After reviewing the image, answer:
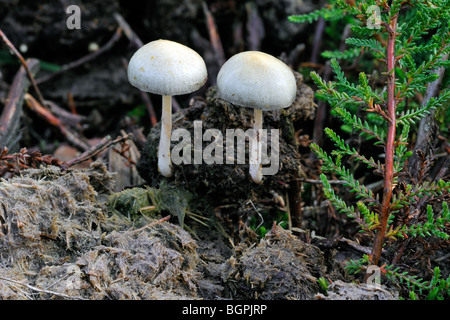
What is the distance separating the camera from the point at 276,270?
2281mm

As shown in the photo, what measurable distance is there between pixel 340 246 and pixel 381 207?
646mm

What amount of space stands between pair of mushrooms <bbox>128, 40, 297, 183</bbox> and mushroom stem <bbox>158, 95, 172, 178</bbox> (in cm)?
33

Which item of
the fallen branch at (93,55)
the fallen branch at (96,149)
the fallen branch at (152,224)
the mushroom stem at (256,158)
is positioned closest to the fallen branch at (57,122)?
the fallen branch at (93,55)

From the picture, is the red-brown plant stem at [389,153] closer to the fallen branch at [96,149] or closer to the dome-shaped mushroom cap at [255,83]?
the dome-shaped mushroom cap at [255,83]

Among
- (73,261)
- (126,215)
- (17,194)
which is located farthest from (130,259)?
(17,194)

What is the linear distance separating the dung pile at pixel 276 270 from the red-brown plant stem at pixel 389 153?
359 mm

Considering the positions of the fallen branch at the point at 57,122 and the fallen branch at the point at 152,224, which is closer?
the fallen branch at the point at 152,224

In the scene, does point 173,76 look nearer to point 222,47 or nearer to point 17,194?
point 17,194

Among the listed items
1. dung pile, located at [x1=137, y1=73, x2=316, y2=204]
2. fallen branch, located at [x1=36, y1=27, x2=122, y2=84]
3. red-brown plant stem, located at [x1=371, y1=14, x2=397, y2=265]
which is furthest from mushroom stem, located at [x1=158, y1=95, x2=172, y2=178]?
fallen branch, located at [x1=36, y1=27, x2=122, y2=84]

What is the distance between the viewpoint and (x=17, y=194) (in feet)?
7.98

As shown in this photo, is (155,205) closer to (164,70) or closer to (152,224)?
(152,224)

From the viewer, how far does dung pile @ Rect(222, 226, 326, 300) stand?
7.35 feet

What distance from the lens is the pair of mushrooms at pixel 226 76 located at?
2.34m

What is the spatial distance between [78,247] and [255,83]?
4.44ft
